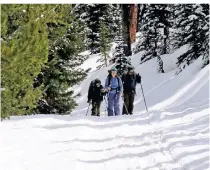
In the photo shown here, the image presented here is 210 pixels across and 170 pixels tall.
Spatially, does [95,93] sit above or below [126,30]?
below

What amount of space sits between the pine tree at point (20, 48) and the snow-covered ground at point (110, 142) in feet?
2.31

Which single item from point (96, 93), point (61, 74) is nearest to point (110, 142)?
point (96, 93)

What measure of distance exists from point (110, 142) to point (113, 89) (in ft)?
16.5

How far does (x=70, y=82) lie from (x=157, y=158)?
30.9 feet

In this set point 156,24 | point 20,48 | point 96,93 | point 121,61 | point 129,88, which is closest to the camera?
point 20,48

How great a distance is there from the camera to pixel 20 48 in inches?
392

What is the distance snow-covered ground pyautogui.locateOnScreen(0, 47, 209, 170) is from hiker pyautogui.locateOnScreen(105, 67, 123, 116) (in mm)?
1177

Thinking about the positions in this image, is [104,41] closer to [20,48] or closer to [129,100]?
[129,100]

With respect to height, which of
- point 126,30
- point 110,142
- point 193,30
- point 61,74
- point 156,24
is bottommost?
point 110,142

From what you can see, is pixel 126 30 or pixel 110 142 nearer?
pixel 110 142

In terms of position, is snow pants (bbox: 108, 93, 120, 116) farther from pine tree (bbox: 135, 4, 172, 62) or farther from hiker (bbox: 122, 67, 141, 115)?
pine tree (bbox: 135, 4, 172, 62)

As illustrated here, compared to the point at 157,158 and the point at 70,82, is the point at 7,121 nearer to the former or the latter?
the point at 157,158

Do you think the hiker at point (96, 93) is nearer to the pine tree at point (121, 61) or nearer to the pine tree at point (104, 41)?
the pine tree at point (121, 61)

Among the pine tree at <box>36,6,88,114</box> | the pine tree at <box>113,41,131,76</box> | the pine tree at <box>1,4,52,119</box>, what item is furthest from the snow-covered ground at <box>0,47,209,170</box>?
the pine tree at <box>113,41,131,76</box>
